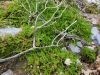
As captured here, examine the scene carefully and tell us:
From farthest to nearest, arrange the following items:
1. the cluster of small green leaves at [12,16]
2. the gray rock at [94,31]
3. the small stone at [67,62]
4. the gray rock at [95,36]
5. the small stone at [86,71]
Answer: the gray rock at [94,31], the gray rock at [95,36], the cluster of small green leaves at [12,16], the small stone at [86,71], the small stone at [67,62]

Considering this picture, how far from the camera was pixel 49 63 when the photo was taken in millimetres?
3428

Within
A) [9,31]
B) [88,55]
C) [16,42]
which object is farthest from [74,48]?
[9,31]

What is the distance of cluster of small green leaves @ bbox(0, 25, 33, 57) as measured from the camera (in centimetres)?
337

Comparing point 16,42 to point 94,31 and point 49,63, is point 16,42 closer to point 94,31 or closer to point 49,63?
point 49,63

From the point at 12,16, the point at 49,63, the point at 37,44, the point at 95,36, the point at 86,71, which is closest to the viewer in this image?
the point at 49,63

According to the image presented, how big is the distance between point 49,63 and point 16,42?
0.65 metres

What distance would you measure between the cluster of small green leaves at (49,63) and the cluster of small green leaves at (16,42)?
18 cm

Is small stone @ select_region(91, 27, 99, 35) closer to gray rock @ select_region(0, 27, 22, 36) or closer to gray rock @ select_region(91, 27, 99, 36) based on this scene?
gray rock @ select_region(91, 27, 99, 36)

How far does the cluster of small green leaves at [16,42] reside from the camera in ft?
11.1

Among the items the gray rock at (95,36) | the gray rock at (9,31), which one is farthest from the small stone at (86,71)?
the gray rock at (9,31)

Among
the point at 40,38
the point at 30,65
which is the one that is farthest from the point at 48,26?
the point at 30,65

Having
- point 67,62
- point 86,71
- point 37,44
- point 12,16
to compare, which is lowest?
point 86,71

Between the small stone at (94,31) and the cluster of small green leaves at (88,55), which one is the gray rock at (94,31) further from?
the cluster of small green leaves at (88,55)

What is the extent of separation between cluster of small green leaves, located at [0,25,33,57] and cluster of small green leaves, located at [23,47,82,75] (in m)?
0.18
